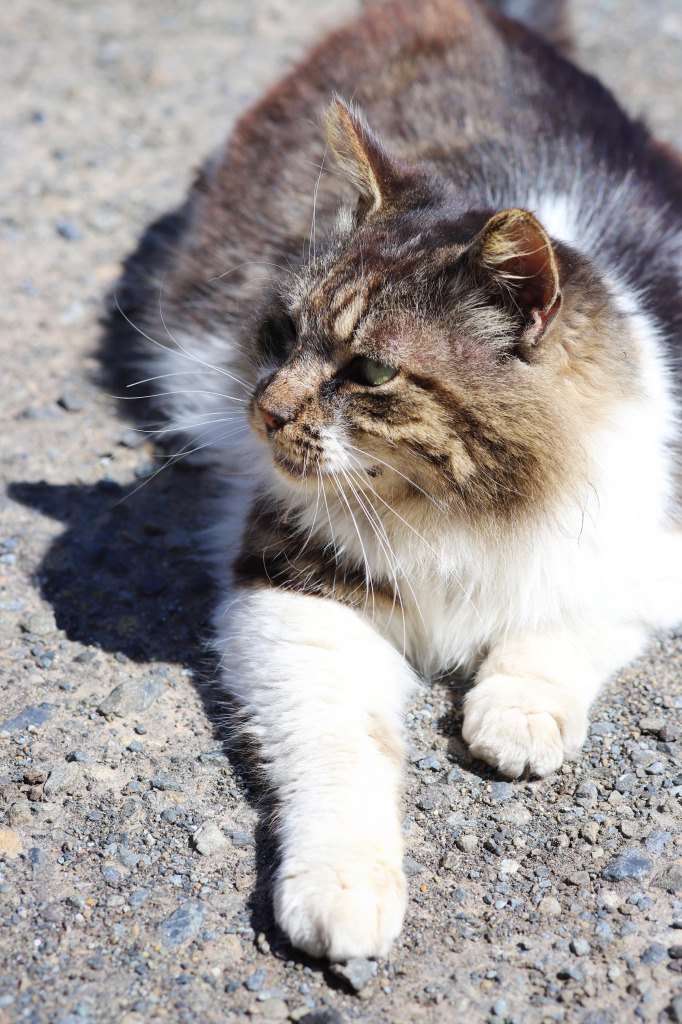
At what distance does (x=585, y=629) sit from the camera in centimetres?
236

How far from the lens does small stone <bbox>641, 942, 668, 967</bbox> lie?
181 centimetres

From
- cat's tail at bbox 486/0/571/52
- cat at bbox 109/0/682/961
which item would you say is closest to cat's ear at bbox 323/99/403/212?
cat at bbox 109/0/682/961

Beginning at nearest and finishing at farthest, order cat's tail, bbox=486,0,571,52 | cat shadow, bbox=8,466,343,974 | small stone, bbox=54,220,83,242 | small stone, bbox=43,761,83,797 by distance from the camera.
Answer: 1. small stone, bbox=43,761,83,797
2. cat shadow, bbox=8,466,343,974
3. small stone, bbox=54,220,83,242
4. cat's tail, bbox=486,0,571,52

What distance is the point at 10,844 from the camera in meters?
2.00

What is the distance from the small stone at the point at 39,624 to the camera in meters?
2.53

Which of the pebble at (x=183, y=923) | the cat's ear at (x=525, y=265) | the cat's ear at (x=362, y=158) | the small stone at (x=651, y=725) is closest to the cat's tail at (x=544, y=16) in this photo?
the cat's ear at (x=362, y=158)

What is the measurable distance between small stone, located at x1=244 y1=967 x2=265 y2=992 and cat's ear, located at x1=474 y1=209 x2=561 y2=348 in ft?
4.33

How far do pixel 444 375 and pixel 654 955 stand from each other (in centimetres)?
119

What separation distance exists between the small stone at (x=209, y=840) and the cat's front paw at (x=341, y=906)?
0.22 m

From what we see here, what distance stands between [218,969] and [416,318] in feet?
4.39

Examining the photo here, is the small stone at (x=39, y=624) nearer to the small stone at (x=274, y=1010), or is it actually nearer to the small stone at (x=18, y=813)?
the small stone at (x=18, y=813)

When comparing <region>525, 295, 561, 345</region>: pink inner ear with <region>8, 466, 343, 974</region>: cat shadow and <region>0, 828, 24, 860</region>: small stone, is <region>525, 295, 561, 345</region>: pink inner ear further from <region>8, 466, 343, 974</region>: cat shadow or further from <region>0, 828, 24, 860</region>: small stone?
<region>0, 828, 24, 860</region>: small stone

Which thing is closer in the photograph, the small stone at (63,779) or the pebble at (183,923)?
the pebble at (183,923)

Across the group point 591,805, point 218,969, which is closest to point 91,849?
point 218,969
